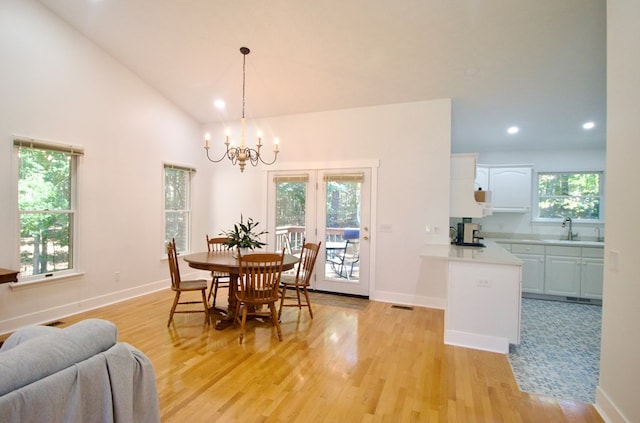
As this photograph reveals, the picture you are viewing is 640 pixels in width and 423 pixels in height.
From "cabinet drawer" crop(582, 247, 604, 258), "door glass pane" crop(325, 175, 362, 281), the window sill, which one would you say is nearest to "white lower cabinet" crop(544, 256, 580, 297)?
"cabinet drawer" crop(582, 247, 604, 258)

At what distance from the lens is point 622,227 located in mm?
1911

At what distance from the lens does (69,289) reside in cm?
372

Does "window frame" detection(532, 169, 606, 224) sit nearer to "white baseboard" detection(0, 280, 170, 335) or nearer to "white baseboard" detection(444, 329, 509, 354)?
"white baseboard" detection(444, 329, 509, 354)

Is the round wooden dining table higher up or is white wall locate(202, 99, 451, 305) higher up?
white wall locate(202, 99, 451, 305)

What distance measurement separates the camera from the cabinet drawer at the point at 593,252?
445cm

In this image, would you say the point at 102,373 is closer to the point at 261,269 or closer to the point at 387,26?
the point at 261,269

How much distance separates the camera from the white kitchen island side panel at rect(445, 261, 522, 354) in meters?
2.90

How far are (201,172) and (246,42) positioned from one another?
111 inches

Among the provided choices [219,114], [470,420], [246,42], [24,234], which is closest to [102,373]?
[470,420]

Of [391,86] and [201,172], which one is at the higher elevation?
[391,86]

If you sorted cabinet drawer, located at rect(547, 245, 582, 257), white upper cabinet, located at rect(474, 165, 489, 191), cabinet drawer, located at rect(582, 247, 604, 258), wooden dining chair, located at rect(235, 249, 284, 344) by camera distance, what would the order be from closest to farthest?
wooden dining chair, located at rect(235, 249, 284, 344) → cabinet drawer, located at rect(582, 247, 604, 258) → cabinet drawer, located at rect(547, 245, 582, 257) → white upper cabinet, located at rect(474, 165, 489, 191)

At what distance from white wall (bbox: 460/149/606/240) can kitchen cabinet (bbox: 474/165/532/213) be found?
0.78ft

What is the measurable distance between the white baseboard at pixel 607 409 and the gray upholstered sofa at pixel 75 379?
2.63 metres

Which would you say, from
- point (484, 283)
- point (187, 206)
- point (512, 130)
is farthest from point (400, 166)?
point (187, 206)
